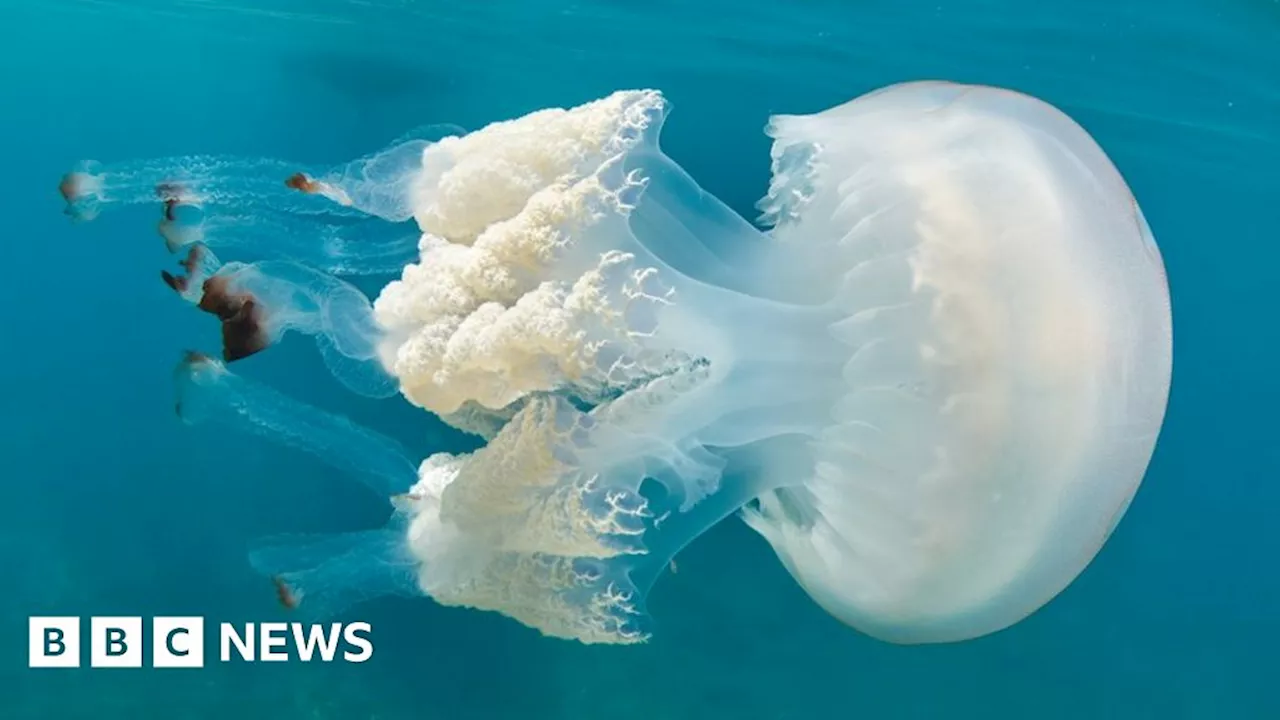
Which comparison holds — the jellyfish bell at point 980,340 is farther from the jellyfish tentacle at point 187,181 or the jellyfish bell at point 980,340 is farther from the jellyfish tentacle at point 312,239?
the jellyfish tentacle at point 187,181

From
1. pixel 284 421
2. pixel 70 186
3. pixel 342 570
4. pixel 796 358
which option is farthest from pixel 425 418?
pixel 796 358

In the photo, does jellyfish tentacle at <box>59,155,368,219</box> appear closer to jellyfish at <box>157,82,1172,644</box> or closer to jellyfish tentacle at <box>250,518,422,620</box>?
jellyfish at <box>157,82,1172,644</box>

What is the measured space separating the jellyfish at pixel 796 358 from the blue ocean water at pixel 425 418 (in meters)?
1.25

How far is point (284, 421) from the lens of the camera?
2.77m

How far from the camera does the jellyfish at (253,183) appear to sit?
8.26 feet

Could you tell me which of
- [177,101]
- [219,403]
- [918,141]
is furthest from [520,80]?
[918,141]

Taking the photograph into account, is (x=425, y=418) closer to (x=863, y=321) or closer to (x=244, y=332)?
(x=244, y=332)

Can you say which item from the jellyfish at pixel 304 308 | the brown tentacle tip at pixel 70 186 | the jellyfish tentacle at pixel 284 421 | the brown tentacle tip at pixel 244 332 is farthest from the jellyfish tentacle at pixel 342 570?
the brown tentacle tip at pixel 70 186

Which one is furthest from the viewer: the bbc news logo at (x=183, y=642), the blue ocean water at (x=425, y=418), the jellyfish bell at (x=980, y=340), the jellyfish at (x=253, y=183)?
the bbc news logo at (x=183, y=642)

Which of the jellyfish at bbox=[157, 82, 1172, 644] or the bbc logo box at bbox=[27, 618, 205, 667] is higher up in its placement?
the bbc logo box at bbox=[27, 618, 205, 667]

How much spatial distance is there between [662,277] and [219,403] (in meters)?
1.36

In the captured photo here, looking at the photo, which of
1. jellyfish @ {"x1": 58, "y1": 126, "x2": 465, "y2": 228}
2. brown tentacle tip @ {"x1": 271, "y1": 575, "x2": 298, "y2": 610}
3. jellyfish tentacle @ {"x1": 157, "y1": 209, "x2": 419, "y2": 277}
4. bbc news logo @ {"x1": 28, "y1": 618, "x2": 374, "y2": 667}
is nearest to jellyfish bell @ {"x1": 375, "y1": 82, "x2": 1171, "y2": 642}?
jellyfish @ {"x1": 58, "y1": 126, "x2": 465, "y2": 228}

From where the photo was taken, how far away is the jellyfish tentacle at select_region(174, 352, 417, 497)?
8.67 feet

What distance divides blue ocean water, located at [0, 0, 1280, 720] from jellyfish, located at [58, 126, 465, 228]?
3.79 ft
